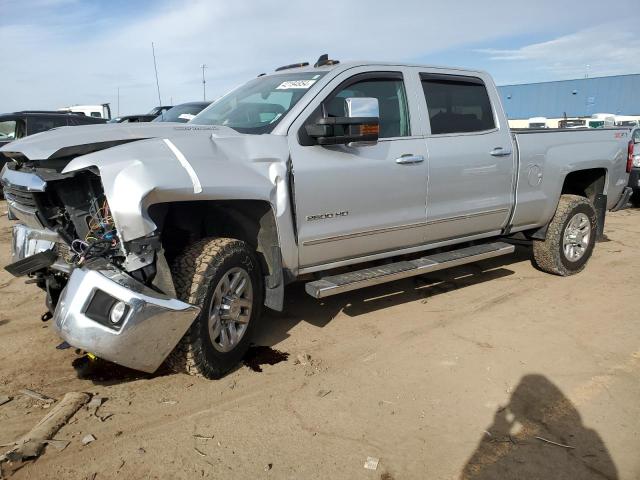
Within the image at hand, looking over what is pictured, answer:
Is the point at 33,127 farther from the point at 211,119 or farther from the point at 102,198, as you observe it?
the point at 102,198

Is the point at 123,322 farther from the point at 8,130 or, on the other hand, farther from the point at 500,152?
the point at 8,130

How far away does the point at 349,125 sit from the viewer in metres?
3.72

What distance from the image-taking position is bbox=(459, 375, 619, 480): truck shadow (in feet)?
8.70

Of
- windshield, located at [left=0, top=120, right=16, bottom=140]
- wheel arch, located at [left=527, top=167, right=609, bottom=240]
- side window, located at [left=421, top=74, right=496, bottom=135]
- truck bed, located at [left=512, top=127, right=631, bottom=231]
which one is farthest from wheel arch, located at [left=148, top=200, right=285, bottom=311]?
windshield, located at [left=0, top=120, right=16, bottom=140]

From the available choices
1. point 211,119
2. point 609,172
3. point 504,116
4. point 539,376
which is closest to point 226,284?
point 211,119

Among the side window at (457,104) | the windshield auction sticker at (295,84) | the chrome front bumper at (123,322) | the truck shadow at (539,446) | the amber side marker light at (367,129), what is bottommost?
the truck shadow at (539,446)

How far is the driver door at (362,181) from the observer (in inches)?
148

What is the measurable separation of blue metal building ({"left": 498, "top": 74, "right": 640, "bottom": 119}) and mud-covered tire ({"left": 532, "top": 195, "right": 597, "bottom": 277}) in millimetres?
26881

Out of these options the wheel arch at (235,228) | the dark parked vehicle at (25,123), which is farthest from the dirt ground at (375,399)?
the dark parked vehicle at (25,123)

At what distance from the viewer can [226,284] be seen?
11.3ft

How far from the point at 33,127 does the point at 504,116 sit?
30.9 ft

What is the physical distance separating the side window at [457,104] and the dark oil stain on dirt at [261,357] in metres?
2.26

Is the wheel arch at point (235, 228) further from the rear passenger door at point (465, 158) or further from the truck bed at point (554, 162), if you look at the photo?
the truck bed at point (554, 162)

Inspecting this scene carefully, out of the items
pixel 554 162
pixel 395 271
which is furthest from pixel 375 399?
pixel 554 162
